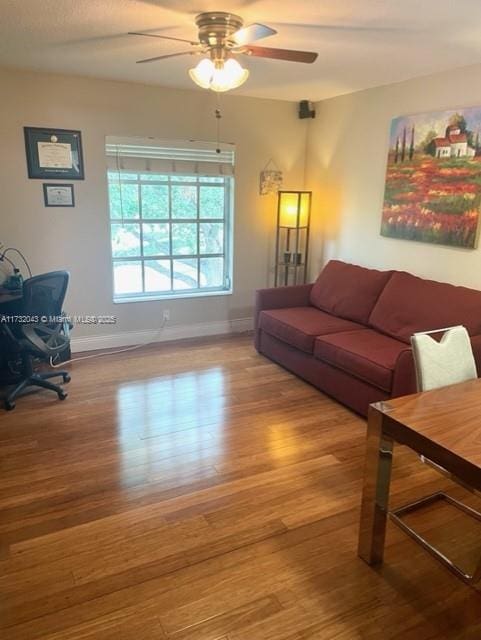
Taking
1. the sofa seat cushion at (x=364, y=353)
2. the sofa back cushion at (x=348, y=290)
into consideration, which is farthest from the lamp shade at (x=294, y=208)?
the sofa seat cushion at (x=364, y=353)

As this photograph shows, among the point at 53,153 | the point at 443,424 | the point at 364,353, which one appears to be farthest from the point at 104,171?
the point at 443,424

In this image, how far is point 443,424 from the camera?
158cm

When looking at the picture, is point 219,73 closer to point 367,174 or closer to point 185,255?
point 367,174

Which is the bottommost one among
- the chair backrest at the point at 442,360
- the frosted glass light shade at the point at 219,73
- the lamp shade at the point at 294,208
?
the chair backrest at the point at 442,360

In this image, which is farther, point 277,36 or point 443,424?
point 277,36

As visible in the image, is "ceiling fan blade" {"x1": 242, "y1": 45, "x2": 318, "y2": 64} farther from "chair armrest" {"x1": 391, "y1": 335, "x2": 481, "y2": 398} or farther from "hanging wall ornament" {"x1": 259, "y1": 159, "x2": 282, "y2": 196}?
"hanging wall ornament" {"x1": 259, "y1": 159, "x2": 282, "y2": 196}

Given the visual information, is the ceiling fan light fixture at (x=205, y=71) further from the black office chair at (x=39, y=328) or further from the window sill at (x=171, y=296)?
the window sill at (x=171, y=296)

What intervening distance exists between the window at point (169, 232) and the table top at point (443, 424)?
11.0 ft

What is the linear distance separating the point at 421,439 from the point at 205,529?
111 cm

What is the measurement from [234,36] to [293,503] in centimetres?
242

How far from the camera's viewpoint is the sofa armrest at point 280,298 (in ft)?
14.0

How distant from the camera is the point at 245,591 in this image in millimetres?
1769

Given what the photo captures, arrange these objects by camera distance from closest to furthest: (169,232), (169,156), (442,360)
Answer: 1. (442,360)
2. (169,156)
3. (169,232)

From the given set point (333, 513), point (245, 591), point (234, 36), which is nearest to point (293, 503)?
point (333, 513)
